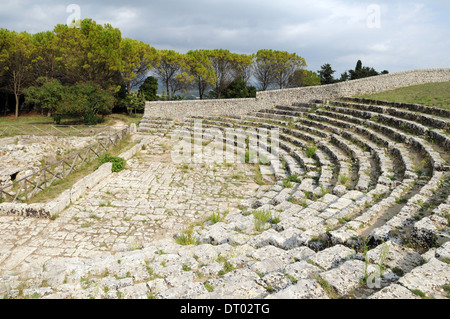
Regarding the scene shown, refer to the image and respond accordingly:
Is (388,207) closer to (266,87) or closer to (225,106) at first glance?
(225,106)

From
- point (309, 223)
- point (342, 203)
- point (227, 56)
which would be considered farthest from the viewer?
point (227, 56)

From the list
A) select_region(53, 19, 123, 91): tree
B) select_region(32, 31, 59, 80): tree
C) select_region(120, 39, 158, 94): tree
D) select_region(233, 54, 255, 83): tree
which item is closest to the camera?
select_region(53, 19, 123, 91): tree

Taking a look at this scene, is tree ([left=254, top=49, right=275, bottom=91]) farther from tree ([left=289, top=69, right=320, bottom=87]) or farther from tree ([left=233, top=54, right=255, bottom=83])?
tree ([left=289, top=69, right=320, bottom=87])

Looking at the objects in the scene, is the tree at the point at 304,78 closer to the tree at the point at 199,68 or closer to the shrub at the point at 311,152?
the tree at the point at 199,68

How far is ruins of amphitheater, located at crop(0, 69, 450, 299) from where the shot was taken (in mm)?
3869

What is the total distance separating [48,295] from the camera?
390 cm

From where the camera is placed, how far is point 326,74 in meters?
36.7

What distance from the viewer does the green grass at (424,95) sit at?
45.2 feet

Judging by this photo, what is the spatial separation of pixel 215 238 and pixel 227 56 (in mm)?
31304

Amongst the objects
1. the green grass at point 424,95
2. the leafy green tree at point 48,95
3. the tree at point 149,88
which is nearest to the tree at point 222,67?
the tree at point 149,88

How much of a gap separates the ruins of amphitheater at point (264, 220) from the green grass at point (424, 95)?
1158mm

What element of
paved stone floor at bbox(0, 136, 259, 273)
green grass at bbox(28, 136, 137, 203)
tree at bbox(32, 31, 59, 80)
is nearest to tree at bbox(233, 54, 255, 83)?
tree at bbox(32, 31, 59, 80)

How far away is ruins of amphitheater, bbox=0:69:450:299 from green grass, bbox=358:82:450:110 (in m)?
1.16

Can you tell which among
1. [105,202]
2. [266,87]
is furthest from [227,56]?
[105,202]
